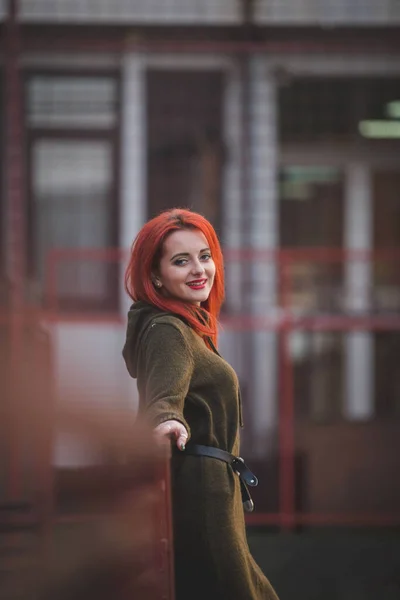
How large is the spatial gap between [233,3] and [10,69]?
1.83 metres

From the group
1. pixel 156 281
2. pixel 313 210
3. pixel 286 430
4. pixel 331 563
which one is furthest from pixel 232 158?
pixel 156 281

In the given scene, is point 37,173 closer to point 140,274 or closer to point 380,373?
point 380,373

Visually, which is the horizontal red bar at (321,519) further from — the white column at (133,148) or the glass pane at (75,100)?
the glass pane at (75,100)

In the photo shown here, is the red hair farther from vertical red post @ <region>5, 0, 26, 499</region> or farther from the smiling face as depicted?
vertical red post @ <region>5, 0, 26, 499</region>

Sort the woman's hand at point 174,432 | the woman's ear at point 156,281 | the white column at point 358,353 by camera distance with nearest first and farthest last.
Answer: the woman's hand at point 174,432 → the woman's ear at point 156,281 → the white column at point 358,353

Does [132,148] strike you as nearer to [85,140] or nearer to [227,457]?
[85,140]

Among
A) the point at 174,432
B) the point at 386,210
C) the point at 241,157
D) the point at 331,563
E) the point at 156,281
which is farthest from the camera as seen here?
the point at 386,210

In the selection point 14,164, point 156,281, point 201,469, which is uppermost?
point 14,164

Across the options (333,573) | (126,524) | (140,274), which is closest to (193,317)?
(140,274)

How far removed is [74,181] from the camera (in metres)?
8.51

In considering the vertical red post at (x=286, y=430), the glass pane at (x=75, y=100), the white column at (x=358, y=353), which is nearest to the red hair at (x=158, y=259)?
the vertical red post at (x=286, y=430)

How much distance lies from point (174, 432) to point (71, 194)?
6.40 meters

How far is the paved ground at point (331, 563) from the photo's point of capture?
471 centimetres

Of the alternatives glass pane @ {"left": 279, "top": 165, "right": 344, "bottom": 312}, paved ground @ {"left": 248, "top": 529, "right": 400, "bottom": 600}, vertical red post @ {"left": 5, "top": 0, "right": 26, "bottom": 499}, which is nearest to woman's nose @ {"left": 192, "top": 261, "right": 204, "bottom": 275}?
paved ground @ {"left": 248, "top": 529, "right": 400, "bottom": 600}
